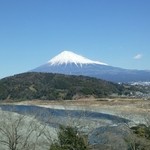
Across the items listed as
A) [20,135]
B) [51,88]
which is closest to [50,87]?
[51,88]

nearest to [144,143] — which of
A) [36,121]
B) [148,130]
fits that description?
[148,130]

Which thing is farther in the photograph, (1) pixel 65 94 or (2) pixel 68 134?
(1) pixel 65 94

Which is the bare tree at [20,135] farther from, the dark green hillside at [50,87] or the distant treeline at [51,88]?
the dark green hillside at [50,87]

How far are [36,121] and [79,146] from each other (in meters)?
16.3

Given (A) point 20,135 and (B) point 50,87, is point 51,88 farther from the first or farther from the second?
(A) point 20,135

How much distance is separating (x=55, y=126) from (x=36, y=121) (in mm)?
9600

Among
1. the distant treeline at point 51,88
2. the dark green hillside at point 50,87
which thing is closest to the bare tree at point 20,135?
the distant treeline at point 51,88

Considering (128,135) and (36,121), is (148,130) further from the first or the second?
(36,121)

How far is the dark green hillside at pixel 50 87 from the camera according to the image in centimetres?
15550

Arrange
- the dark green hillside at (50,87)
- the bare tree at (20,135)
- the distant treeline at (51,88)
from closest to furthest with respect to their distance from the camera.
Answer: the bare tree at (20,135), the distant treeline at (51,88), the dark green hillside at (50,87)

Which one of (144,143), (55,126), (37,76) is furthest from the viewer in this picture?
(37,76)

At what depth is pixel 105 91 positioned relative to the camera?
162m

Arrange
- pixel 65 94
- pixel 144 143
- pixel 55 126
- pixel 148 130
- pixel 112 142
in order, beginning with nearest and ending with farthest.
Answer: pixel 144 143 < pixel 112 142 < pixel 148 130 < pixel 55 126 < pixel 65 94

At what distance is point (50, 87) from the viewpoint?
16725 centimetres
